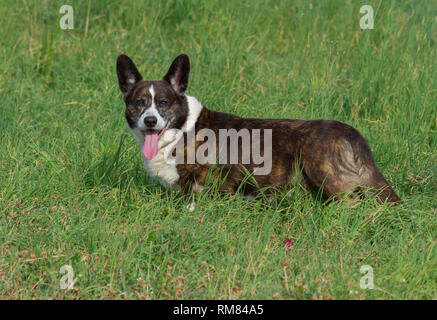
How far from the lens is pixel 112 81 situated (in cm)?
635

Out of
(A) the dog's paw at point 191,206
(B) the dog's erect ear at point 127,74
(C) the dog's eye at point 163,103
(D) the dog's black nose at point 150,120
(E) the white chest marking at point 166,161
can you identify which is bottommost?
(A) the dog's paw at point 191,206

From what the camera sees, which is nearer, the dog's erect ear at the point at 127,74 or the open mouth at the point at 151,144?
the open mouth at the point at 151,144

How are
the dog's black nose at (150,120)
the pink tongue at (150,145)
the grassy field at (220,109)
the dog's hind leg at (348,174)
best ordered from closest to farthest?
the grassy field at (220,109) < the dog's hind leg at (348,174) < the dog's black nose at (150,120) < the pink tongue at (150,145)

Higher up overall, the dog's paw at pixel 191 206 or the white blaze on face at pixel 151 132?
the white blaze on face at pixel 151 132

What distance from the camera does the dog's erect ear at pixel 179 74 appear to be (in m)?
4.83

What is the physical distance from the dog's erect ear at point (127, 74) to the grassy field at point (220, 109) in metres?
0.54

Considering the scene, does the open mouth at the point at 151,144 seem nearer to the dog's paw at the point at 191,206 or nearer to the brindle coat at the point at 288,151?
the brindle coat at the point at 288,151

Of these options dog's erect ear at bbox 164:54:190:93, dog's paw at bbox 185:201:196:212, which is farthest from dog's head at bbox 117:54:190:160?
dog's paw at bbox 185:201:196:212

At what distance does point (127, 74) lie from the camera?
492 cm

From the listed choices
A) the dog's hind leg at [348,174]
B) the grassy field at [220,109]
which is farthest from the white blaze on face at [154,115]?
the dog's hind leg at [348,174]

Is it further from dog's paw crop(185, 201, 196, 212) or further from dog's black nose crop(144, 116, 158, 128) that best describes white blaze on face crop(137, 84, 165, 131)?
dog's paw crop(185, 201, 196, 212)

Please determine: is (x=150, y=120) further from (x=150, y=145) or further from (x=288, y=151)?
(x=288, y=151)

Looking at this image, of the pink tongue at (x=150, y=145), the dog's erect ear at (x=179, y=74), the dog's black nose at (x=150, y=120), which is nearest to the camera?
the dog's black nose at (x=150, y=120)

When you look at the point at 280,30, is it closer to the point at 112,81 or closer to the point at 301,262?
the point at 112,81
